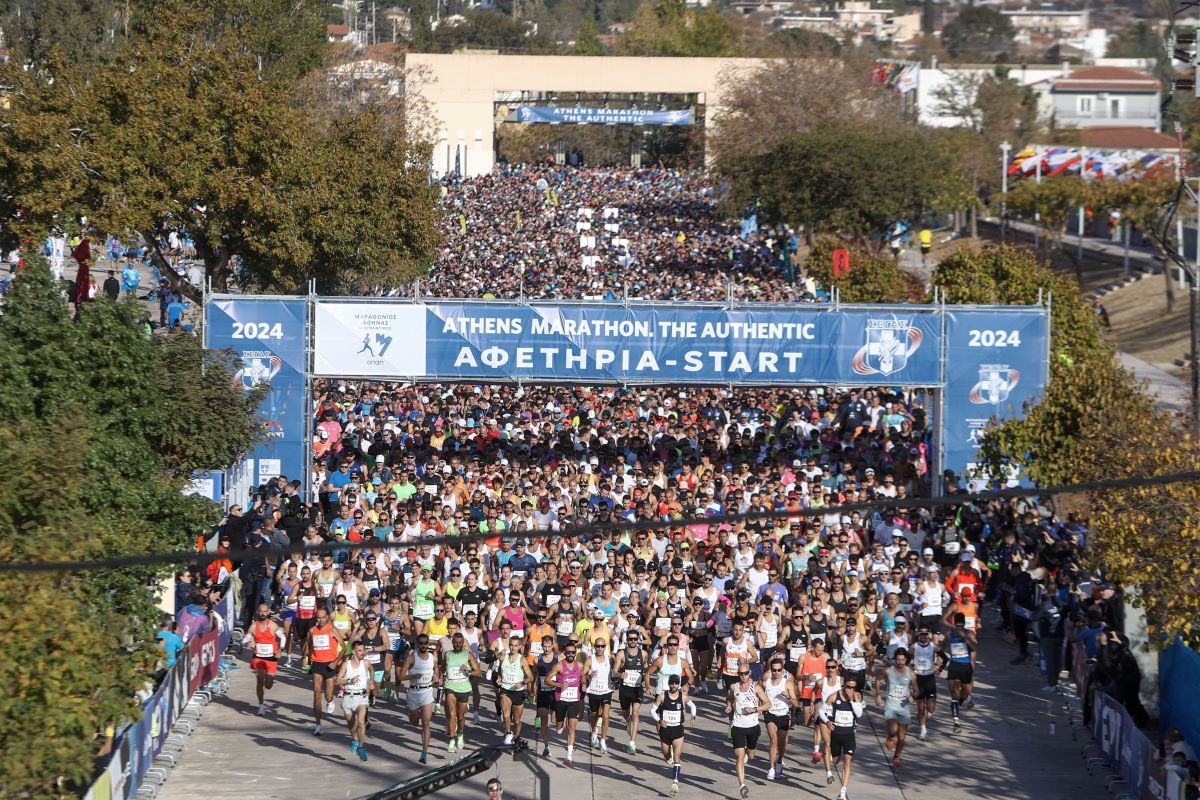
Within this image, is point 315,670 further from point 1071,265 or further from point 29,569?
point 1071,265

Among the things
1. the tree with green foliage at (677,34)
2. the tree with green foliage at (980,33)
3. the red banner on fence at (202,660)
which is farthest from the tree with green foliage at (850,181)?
the tree with green foliage at (980,33)

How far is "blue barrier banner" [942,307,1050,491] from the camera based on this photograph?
920 inches

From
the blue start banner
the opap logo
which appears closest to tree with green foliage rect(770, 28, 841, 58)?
the blue start banner

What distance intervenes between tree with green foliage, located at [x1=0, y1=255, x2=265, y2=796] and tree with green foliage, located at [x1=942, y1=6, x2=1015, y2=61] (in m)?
171

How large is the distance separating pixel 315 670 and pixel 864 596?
18.5ft

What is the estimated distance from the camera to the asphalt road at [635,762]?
13961mm

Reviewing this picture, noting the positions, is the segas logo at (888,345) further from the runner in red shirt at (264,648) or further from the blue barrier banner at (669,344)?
the runner in red shirt at (264,648)

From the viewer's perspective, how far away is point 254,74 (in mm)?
28328

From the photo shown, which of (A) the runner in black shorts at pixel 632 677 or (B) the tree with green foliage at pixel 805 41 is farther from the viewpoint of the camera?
(B) the tree with green foliage at pixel 805 41

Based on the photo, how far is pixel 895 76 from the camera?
7712 cm

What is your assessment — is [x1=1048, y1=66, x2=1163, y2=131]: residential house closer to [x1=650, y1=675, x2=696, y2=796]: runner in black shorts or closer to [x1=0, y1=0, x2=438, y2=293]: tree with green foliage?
[x1=0, y1=0, x2=438, y2=293]: tree with green foliage

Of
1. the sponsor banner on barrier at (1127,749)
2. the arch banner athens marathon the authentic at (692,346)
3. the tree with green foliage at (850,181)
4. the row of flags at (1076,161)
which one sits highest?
the row of flags at (1076,161)

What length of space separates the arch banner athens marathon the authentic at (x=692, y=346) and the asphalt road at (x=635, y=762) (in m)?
7.74

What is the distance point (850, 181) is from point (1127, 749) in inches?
1527
